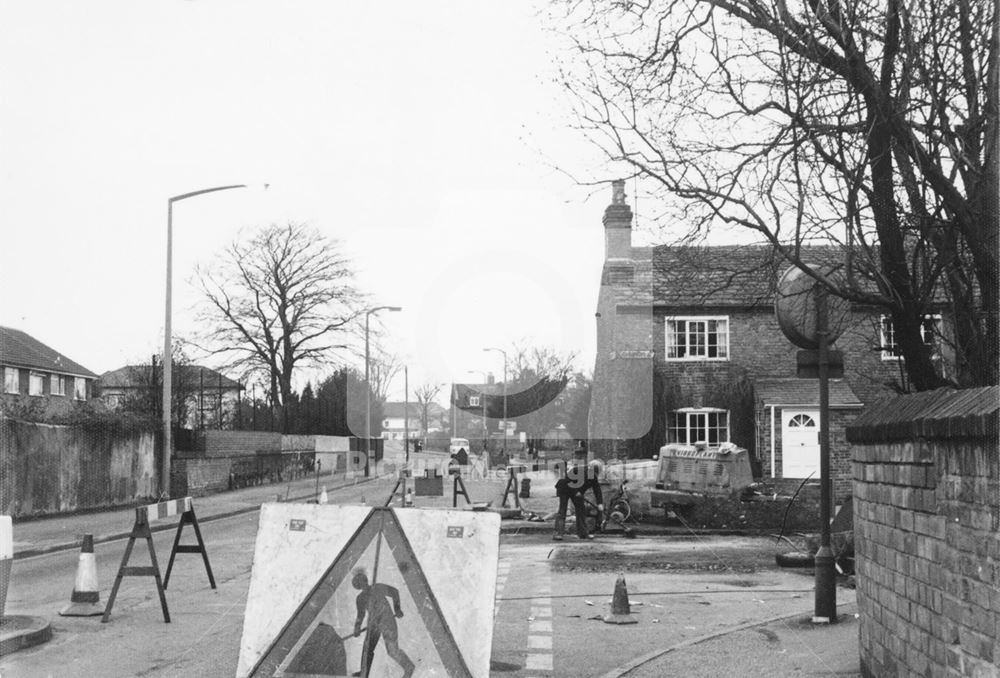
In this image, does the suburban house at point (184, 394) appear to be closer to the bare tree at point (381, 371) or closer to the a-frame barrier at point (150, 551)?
the bare tree at point (381, 371)

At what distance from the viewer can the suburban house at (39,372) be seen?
59.6 metres

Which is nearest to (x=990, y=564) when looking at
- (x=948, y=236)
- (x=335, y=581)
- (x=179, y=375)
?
(x=335, y=581)

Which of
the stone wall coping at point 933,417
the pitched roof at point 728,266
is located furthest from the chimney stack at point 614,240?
the stone wall coping at point 933,417

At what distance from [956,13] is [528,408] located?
56.2 meters

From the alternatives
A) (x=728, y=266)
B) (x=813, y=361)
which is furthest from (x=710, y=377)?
(x=813, y=361)

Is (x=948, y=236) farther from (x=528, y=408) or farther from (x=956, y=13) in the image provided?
(x=528, y=408)

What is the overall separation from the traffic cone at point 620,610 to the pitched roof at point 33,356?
52274mm

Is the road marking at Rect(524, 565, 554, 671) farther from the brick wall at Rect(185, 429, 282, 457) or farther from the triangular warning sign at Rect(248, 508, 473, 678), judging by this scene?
the brick wall at Rect(185, 429, 282, 457)

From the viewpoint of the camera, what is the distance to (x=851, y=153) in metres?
9.04

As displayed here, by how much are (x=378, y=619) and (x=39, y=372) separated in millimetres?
63897

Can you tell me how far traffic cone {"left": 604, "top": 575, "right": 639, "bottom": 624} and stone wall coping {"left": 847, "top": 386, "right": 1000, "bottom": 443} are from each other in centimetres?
384

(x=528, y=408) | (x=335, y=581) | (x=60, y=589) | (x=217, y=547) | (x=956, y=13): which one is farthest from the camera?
(x=528, y=408)

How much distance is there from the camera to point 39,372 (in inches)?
2566

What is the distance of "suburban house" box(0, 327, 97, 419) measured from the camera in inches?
2347
